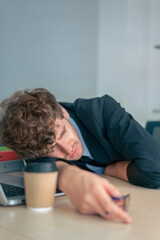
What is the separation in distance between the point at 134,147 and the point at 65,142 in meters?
0.24

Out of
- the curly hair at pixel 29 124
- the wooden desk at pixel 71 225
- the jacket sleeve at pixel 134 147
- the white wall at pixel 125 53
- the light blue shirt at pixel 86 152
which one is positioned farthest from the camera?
the white wall at pixel 125 53

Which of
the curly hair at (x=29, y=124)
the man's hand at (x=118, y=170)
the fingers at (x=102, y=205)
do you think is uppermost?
the curly hair at (x=29, y=124)

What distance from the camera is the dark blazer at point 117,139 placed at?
1200 mm

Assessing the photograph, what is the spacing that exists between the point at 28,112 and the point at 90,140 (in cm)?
38

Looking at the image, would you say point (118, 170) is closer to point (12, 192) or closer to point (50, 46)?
point (12, 192)

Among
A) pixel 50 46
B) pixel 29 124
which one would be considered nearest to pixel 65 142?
pixel 29 124

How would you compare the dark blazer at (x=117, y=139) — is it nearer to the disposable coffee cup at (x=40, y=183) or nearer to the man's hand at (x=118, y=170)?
the man's hand at (x=118, y=170)

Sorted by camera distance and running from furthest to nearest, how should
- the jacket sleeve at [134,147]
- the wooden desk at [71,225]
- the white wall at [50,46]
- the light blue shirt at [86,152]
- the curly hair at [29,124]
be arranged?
the white wall at [50,46] → the light blue shirt at [86,152] → the jacket sleeve at [134,147] → the curly hair at [29,124] → the wooden desk at [71,225]

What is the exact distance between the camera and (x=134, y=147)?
4.03 ft

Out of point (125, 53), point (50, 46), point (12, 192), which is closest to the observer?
point (12, 192)

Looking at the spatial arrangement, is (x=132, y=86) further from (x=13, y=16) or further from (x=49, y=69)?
(x=13, y=16)

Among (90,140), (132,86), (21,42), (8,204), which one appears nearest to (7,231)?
(8,204)

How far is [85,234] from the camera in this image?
27.8 inches

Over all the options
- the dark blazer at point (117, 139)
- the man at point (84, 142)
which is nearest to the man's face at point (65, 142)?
the man at point (84, 142)
